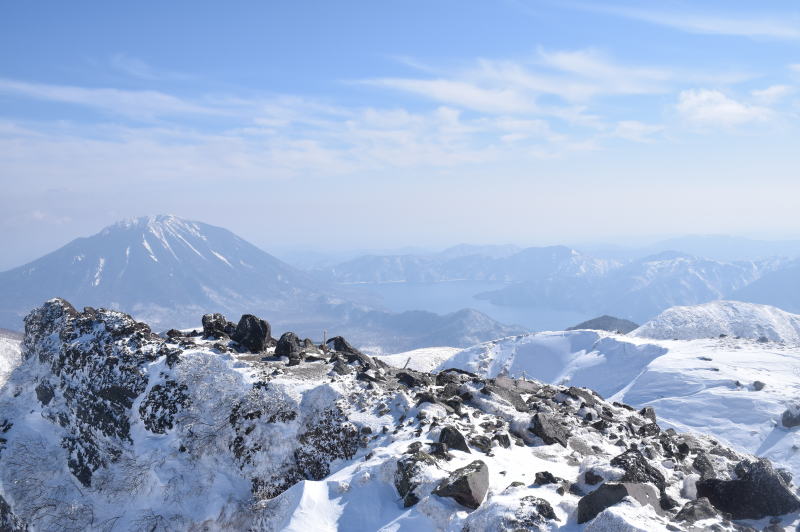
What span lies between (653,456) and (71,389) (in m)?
28.7

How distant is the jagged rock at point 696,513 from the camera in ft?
42.9

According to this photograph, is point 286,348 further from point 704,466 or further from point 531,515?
point 704,466

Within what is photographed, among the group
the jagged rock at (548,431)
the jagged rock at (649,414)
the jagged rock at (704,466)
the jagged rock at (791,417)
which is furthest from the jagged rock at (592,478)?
the jagged rock at (791,417)

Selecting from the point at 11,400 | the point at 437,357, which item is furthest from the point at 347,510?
the point at 437,357

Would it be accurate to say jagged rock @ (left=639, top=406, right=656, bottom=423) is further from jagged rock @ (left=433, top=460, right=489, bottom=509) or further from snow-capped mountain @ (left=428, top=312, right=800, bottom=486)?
jagged rock @ (left=433, top=460, right=489, bottom=509)

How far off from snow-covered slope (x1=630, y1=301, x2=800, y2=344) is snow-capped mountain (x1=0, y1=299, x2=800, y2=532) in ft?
408

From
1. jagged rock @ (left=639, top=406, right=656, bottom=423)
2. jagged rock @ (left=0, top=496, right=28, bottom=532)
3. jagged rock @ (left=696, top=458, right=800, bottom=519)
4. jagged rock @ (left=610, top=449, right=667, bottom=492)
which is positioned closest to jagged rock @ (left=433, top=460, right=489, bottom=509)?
jagged rock @ (left=610, top=449, right=667, bottom=492)

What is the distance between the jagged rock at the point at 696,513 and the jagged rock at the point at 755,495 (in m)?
2.32

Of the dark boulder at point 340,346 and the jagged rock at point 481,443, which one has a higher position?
the dark boulder at point 340,346

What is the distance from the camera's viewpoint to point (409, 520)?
46.7ft

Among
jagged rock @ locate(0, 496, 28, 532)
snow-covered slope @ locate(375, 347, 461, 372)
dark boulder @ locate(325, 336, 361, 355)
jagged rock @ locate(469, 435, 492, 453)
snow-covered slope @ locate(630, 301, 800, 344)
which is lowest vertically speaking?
snow-covered slope @ locate(630, 301, 800, 344)

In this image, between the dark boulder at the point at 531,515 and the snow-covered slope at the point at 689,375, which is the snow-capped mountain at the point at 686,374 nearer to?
the snow-covered slope at the point at 689,375

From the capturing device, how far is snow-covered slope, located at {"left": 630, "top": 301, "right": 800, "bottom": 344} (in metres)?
141

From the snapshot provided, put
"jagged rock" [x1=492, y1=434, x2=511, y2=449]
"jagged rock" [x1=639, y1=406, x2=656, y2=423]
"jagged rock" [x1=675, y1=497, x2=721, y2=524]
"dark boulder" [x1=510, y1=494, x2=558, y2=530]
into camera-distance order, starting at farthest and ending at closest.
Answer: "jagged rock" [x1=639, y1=406, x2=656, y2=423] → "jagged rock" [x1=492, y1=434, x2=511, y2=449] → "jagged rock" [x1=675, y1=497, x2=721, y2=524] → "dark boulder" [x1=510, y1=494, x2=558, y2=530]
